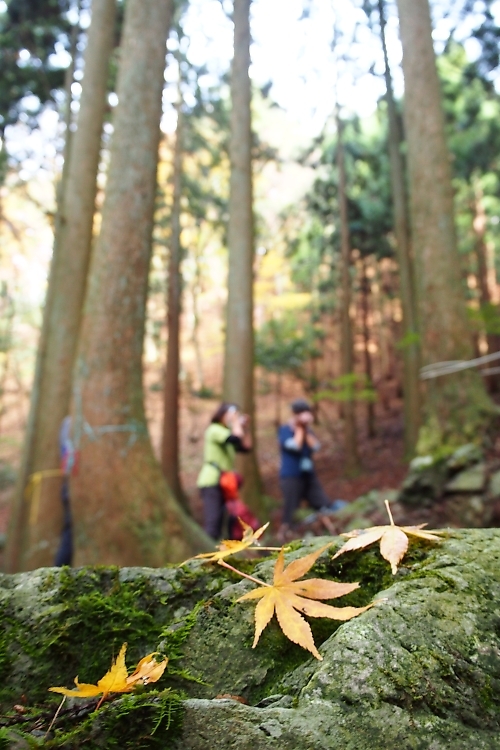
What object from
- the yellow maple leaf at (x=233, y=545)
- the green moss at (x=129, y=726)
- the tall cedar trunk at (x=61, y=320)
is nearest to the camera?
the green moss at (x=129, y=726)

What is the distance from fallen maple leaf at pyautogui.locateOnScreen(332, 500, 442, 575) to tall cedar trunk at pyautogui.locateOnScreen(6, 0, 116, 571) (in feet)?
21.2

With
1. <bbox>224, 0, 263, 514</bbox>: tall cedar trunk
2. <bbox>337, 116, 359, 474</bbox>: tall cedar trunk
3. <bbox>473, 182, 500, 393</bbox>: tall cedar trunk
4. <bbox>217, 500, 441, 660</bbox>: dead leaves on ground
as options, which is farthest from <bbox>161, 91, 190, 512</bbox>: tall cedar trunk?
<bbox>217, 500, 441, 660</bbox>: dead leaves on ground

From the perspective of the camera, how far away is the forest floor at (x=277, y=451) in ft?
41.9

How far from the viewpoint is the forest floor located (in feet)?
41.9

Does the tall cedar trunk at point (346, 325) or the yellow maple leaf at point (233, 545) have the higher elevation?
the tall cedar trunk at point (346, 325)

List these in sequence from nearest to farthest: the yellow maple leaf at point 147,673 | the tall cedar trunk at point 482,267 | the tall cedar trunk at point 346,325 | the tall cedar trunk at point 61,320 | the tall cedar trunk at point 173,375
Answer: the yellow maple leaf at point 147,673 → the tall cedar trunk at point 61,320 → the tall cedar trunk at point 173,375 → the tall cedar trunk at point 346,325 → the tall cedar trunk at point 482,267

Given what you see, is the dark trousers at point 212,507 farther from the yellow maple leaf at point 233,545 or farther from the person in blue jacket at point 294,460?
the yellow maple leaf at point 233,545

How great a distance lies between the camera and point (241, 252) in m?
9.78

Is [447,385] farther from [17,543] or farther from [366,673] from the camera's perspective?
[17,543]

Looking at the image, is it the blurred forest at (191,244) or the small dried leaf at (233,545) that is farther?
the blurred forest at (191,244)

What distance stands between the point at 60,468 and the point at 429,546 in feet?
21.9

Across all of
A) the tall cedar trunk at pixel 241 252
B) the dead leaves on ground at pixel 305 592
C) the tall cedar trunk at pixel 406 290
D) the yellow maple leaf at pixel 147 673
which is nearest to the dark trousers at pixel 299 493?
the tall cedar trunk at pixel 241 252

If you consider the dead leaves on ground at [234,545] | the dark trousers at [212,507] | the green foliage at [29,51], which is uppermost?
the green foliage at [29,51]

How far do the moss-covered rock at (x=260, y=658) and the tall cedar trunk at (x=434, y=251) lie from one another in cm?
502
